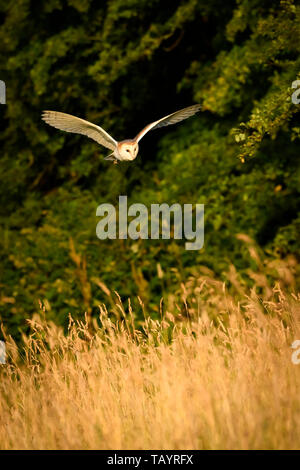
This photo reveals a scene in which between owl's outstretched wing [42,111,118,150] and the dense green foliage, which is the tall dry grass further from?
the dense green foliage

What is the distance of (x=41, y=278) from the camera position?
1151 centimetres

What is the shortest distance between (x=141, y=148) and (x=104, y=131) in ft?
24.8

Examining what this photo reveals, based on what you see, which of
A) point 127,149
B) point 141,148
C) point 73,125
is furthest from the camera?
point 141,148

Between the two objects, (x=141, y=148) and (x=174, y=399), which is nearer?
(x=174, y=399)

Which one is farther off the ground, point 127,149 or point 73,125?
point 73,125

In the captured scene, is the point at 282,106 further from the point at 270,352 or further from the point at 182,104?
the point at 182,104

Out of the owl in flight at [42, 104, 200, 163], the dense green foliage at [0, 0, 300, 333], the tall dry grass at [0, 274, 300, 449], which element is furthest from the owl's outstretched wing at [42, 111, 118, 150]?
the dense green foliage at [0, 0, 300, 333]

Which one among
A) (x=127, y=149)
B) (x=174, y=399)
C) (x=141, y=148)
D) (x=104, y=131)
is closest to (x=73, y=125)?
(x=104, y=131)

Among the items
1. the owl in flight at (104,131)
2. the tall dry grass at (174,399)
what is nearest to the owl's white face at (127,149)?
the owl in flight at (104,131)

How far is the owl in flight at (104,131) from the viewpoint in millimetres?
5730

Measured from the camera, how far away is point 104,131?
5.73 meters

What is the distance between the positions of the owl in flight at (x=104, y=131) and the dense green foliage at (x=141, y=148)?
3146 millimetres

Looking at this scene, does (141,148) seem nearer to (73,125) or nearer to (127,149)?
(73,125)

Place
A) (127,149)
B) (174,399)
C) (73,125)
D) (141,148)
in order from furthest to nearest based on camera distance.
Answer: (141,148)
(73,125)
(127,149)
(174,399)
